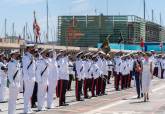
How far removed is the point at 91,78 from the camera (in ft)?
75.9

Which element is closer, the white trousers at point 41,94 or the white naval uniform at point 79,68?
the white trousers at point 41,94

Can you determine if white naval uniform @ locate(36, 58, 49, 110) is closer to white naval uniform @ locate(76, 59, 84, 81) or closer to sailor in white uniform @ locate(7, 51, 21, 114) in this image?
sailor in white uniform @ locate(7, 51, 21, 114)

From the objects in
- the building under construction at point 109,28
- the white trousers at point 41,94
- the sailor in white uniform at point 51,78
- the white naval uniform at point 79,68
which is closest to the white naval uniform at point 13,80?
the white trousers at point 41,94

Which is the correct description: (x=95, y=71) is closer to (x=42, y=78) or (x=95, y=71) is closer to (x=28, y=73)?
(x=42, y=78)

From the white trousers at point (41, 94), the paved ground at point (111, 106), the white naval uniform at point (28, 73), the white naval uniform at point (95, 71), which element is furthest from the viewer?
the white naval uniform at point (95, 71)

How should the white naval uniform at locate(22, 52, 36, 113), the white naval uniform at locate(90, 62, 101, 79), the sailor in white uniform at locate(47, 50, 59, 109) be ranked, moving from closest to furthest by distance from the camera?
the white naval uniform at locate(22, 52, 36, 113)
the sailor in white uniform at locate(47, 50, 59, 109)
the white naval uniform at locate(90, 62, 101, 79)

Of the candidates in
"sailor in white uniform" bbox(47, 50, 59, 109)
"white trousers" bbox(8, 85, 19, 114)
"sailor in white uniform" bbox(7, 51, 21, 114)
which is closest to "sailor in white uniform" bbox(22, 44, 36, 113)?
"sailor in white uniform" bbox(7, 51, 21, 114)

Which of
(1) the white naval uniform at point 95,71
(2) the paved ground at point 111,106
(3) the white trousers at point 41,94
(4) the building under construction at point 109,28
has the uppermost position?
(4) the building under construction at point 109,28

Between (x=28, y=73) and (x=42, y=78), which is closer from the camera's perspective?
(x=28, y=73)

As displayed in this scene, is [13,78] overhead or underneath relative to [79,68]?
underneath

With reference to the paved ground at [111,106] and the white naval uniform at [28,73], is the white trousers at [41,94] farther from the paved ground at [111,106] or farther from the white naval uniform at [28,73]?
the white naval uniform at [28,73]

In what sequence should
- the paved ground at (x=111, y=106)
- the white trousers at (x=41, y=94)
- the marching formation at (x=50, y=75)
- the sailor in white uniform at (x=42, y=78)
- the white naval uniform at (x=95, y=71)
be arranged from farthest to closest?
the white naval uniform at (x=95, y=71) → the white trousers at (x=41, y=94) → the sailor in white uniform at (x=42, y=78) → the paved ground at (x=111, y=106) → the marching formation at (x=50, y=75)

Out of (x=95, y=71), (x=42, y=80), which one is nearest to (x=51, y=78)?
(x=42, y=80)

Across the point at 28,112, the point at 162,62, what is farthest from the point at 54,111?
the point at 162,62
